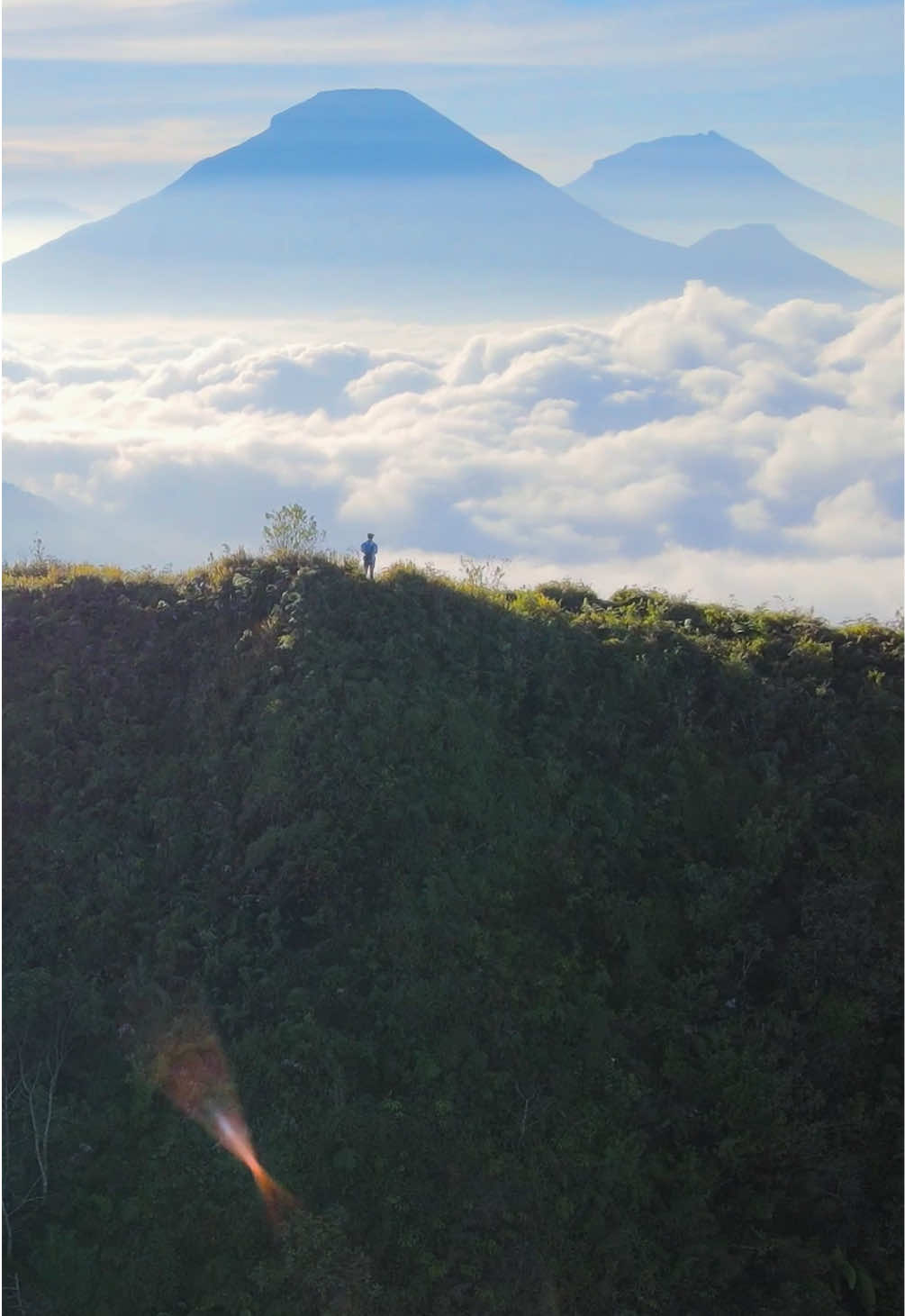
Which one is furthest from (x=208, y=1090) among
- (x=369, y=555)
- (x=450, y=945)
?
(x=369, y=555)

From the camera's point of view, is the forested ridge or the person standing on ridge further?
the person standing on ridge

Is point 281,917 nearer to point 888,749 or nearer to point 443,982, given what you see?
point 443,982

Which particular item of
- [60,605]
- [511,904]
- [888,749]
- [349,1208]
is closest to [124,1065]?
[349,1208]

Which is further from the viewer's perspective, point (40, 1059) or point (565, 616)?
point (565, 616)

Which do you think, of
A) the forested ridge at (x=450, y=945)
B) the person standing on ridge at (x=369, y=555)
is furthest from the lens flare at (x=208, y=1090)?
the person standing on ridge at (x=369, y=555)

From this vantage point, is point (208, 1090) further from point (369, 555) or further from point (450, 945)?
point (369, 555)

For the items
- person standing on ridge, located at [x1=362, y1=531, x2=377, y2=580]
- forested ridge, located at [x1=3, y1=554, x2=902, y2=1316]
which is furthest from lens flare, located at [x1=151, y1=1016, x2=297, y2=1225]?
A: person standing on ridge, located at [x1=362, y1=531, x2=377, y2=580]

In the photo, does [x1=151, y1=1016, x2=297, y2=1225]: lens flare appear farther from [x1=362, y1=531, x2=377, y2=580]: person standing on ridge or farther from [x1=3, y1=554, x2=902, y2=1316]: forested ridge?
[x1=362, y1=531, x2=377, y2=580]: person standing on ridge

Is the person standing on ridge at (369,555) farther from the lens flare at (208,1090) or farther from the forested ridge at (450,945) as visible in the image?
the lens flare at (208,1090)
